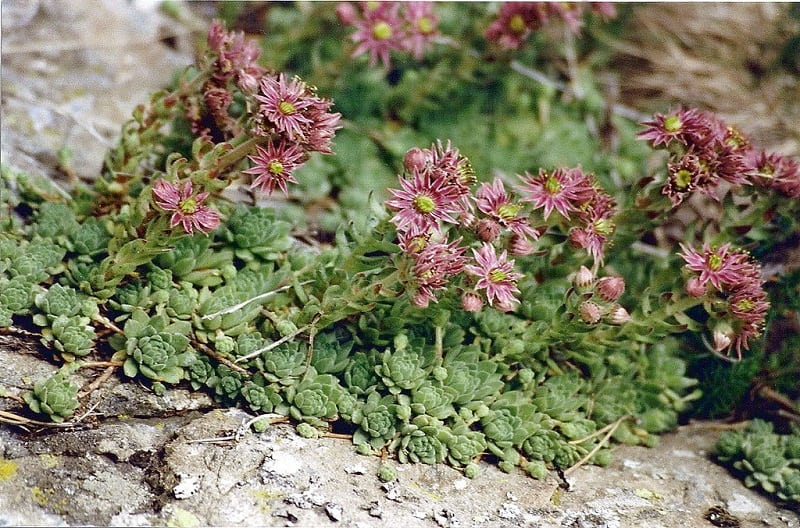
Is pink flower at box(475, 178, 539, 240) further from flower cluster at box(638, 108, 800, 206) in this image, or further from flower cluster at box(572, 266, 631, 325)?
flower cluster at box(638, 108, 800, 206)

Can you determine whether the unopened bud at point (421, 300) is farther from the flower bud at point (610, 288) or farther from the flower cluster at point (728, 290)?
the flower cluster at point (728, 290)

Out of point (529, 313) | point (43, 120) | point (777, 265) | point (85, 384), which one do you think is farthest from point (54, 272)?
point (777, 265)

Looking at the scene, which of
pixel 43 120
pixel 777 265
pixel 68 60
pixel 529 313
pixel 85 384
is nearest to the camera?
pixel 85 384

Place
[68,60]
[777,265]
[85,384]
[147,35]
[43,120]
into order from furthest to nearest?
[147,35] → [68,60] → [43,120] → [777,265] → [85,384]

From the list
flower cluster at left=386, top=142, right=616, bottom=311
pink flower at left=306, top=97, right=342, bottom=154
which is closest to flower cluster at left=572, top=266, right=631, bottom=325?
flower cluster at left=386, top=142, right=616, bottom=311

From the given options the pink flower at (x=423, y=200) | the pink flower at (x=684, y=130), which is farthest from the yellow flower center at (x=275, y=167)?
the pink flower at (x=684, y=130)

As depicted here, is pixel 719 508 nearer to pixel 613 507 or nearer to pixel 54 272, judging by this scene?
pixel 613 507

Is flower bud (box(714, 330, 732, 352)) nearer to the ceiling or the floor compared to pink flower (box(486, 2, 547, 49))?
nearer to the floor
